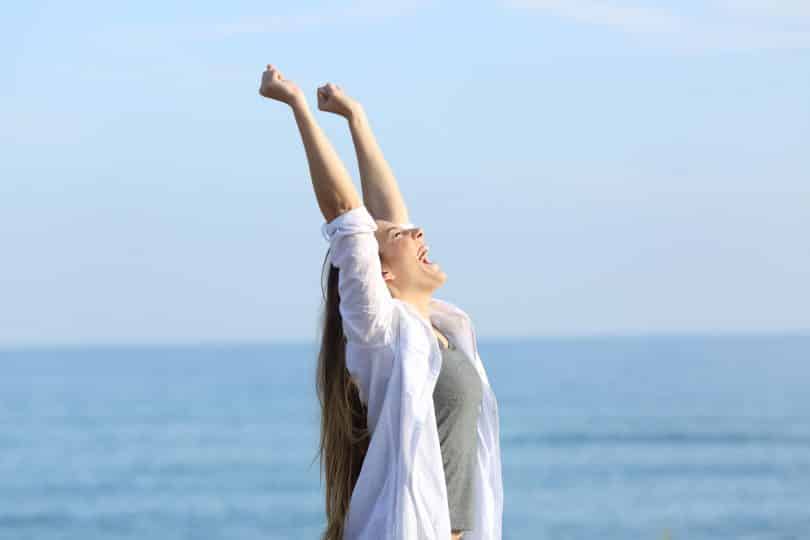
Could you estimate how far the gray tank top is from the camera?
3.75 metres

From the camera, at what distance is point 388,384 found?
3596 mm

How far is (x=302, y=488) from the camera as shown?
34.4 metres

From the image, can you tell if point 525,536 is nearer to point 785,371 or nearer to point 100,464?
point 100,464

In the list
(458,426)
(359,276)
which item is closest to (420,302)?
(458,426)

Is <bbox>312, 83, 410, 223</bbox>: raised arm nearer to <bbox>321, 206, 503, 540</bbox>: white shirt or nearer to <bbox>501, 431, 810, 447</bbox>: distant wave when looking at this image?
<bbox>321, 206, 503, 540</bbox>: white shirt

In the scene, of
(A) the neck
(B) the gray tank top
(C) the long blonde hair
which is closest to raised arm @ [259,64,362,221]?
(C) the long blonde hair

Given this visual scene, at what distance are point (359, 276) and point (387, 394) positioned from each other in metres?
0.31

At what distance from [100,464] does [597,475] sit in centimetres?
1331

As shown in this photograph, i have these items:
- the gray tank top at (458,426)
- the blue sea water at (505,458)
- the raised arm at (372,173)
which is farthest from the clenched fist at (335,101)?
the blue sea water at (505,458)

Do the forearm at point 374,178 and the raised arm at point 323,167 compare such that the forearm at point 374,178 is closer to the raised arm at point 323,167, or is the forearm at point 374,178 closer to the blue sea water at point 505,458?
the raised arm at point 323,167

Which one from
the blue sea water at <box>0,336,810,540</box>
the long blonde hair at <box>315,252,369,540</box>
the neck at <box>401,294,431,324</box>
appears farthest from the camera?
the blue sea water at <box>0,336,810,540</box>

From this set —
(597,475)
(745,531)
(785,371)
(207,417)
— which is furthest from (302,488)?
(785,371)

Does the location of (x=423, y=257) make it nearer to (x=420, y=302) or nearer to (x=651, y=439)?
(x=420, y=302)

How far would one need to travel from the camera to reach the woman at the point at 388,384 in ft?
11.5
